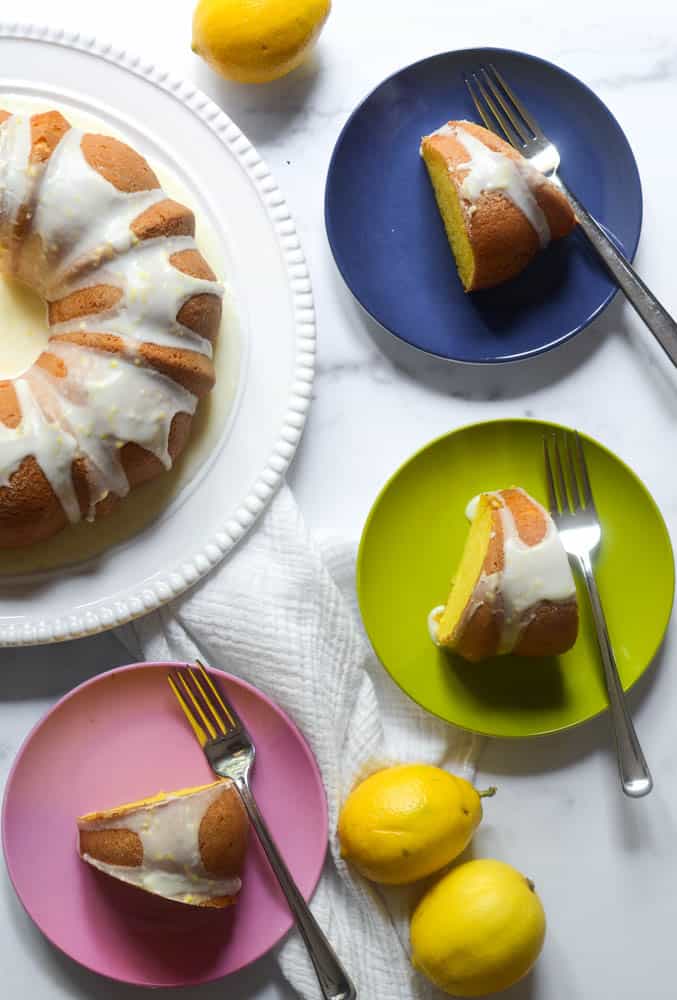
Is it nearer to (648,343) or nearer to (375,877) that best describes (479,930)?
(375,877)

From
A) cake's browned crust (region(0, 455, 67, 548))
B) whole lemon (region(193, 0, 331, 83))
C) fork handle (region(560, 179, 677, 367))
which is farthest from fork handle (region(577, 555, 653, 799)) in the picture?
whole lemon (region(193, 0, 331, 83))

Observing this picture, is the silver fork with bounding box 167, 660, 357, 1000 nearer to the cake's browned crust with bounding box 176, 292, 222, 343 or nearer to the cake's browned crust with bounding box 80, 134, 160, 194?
the cake's browned crust with bounding box 176, 292, 222, 343

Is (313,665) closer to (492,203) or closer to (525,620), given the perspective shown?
(525,620)

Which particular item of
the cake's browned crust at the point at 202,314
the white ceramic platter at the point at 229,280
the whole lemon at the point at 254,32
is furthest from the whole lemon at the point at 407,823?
the whole lemon at the point at 254,32

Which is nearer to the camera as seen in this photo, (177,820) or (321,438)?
(177,820)

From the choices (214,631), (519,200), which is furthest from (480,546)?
(519,200)

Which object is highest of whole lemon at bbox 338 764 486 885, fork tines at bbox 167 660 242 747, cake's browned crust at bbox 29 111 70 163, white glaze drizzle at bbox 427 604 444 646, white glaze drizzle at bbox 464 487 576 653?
cake's browned crust at bbox 29 111 70 163
